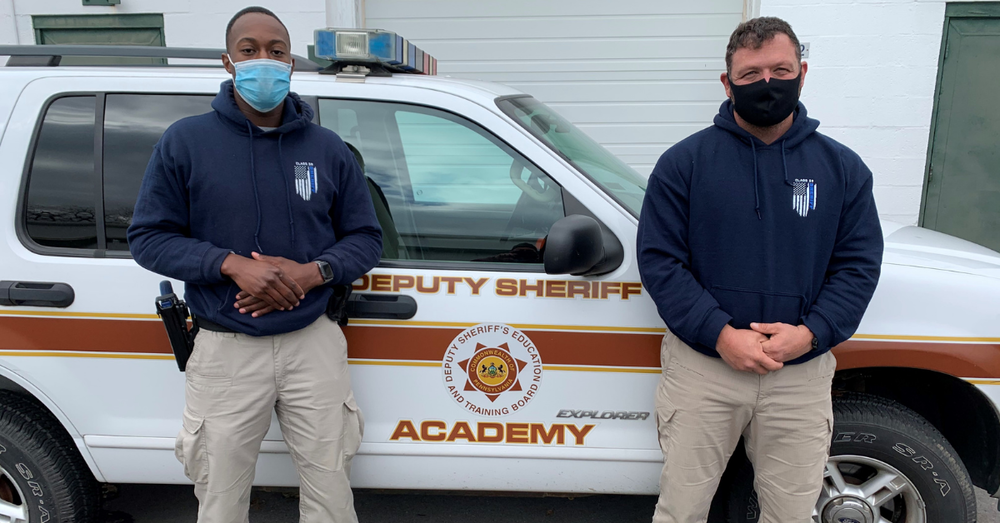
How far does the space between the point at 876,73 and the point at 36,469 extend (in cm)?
641

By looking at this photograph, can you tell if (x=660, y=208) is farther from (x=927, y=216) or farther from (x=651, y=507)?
(x=927, y=216)

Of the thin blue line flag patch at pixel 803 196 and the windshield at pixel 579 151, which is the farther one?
the windshield at pixel 579 151

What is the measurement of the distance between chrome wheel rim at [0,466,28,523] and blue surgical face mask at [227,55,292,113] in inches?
65.3

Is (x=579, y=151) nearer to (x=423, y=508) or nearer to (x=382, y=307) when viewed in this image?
(x=382, y=307)

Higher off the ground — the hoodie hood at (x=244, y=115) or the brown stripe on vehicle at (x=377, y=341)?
the hoodie hood at (x=244, y=115)

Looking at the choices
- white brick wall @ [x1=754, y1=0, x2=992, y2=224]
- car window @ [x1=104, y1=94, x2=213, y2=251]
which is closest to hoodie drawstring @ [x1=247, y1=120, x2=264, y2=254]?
car window @ [x1=104, y1=94, x2=213, y2=251]

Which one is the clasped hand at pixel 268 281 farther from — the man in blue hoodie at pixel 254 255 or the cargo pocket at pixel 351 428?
the cargo pocket at pixel 351 428

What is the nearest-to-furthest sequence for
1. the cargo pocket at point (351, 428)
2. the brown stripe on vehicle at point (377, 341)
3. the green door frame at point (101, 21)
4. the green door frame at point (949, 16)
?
1. the cargo pocket at point (351, 428)
2. the brown stripe on vehicle at point (377, 341)
3. the green door frame at point (949, 16)
4. the green door frame at point (101, 21)

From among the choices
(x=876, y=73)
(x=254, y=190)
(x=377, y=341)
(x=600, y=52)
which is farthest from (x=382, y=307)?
(x=876, y=73)

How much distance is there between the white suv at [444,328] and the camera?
2.38 metres

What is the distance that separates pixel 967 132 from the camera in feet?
19.8

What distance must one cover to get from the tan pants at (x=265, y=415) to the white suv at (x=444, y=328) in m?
0.21

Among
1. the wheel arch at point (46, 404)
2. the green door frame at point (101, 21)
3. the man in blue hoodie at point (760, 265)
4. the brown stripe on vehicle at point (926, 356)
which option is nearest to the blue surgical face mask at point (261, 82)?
the man in blue hoodie at point (760, 265)

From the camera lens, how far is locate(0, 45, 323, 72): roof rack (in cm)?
258
